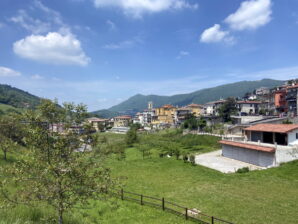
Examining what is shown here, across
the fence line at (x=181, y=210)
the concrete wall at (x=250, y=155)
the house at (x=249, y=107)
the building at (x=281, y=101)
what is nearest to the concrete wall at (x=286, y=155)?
the concrete wall at (x=250, y=155)

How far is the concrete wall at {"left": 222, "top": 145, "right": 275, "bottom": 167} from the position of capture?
984 inches

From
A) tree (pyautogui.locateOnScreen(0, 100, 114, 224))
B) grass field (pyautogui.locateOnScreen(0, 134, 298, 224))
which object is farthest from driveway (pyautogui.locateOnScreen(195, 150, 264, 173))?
tree (pyautogui.locateOnScreen(0, 100, 114, 224))

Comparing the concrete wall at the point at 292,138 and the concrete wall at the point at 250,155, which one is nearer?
the concrete wall at the point at 250,155

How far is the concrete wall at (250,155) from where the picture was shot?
25.0 meters

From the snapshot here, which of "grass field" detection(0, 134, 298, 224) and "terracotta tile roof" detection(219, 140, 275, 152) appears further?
"terracotta tile roof" detection(219, 140, 275, 152)

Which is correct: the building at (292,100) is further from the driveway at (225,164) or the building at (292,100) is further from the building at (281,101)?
the driveway at (225,164)

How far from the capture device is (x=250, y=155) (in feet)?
91.9

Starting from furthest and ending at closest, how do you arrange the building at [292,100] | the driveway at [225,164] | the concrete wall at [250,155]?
the building at [292,100], the driveway at [225,164], the concrete wall at [250,155]

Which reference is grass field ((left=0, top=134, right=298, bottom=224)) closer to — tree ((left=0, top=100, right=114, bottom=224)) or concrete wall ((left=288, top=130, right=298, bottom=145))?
tree ((left=0, top=100, right=114, bottom=224))

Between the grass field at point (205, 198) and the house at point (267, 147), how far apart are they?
63.2 inches

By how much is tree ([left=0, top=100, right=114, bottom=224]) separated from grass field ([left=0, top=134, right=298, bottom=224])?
3.39ft

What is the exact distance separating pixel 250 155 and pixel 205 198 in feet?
50.5

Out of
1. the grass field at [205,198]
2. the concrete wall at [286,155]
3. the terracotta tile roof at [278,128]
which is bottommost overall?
the grass field at [205,198]

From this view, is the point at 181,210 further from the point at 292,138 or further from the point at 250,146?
the point at 292,138
